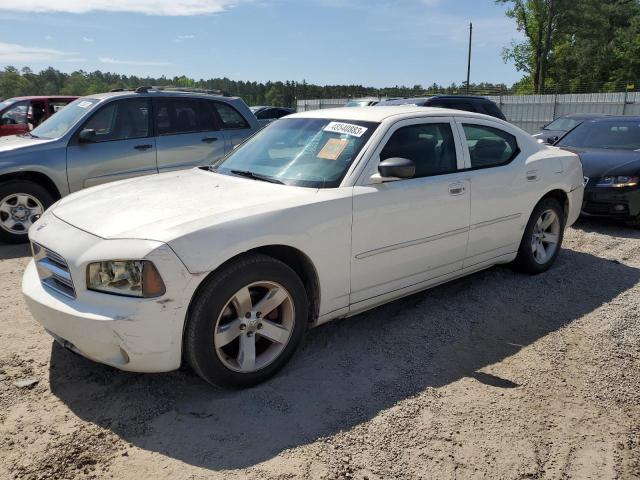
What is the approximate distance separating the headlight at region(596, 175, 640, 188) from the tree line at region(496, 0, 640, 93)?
3972 centimetres

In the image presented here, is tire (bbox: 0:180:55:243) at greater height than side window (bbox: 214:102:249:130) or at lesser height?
lesser

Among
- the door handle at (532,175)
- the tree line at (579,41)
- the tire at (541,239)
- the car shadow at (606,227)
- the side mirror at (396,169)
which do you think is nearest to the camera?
the side mirror at (396,169)

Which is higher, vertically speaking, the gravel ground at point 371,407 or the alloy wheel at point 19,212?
the alloy wheel at point 19,212

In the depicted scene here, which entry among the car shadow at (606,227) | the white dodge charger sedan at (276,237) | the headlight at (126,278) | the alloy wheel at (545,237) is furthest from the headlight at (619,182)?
the headlight at (126,278)

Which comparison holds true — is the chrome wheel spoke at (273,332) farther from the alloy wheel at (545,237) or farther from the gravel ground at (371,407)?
the alloy wheel at (545,237)

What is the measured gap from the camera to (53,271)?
3047 millimetres

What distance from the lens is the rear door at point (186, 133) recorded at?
7164mm

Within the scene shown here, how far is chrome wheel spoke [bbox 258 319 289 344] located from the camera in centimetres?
318

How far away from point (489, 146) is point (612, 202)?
3306 mm

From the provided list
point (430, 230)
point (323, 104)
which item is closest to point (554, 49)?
point (323, 104)

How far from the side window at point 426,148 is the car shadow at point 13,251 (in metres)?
4.54

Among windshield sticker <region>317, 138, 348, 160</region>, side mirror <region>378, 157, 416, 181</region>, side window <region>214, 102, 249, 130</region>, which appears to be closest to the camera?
side mirror <region>378, 157, 416, 181</region>

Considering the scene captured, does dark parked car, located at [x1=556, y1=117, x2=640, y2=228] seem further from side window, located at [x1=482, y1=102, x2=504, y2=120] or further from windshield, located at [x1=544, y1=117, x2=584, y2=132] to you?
windshield, located at [x1=544, y1=117, x2=584, y2=132]

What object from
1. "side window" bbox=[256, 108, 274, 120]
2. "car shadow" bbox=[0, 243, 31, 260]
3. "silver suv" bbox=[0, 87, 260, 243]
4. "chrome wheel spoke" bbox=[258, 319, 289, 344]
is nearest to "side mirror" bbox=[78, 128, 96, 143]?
"silver suv" bbox=[0, 87, 260, 243]
